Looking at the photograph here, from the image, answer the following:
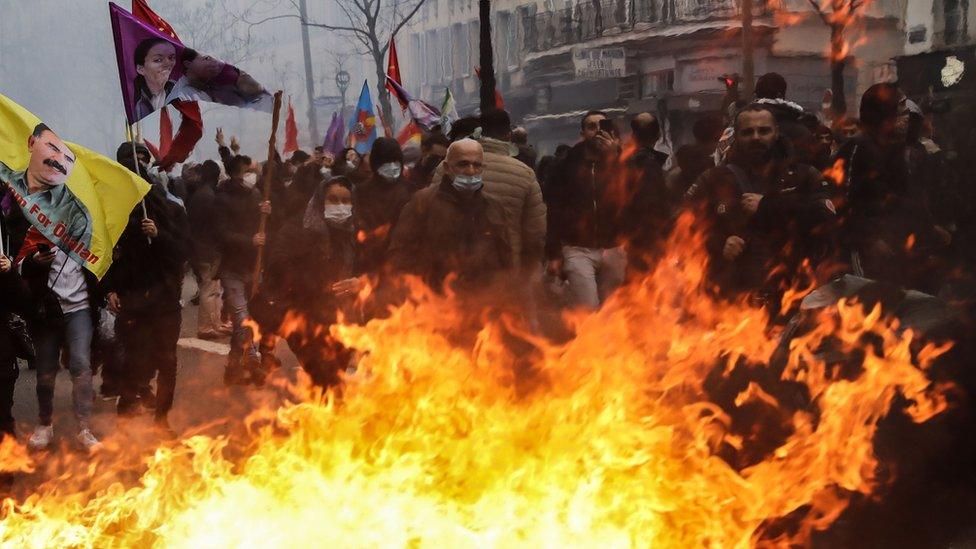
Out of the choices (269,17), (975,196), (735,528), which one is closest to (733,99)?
(975,196)

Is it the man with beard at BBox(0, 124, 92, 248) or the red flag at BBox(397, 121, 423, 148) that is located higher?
the man with beard at BBox(0, 124, 92, 248)

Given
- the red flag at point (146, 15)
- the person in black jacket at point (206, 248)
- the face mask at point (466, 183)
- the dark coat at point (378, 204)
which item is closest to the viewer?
the face mask at point (466, 183)

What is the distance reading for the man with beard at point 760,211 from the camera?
630 cm

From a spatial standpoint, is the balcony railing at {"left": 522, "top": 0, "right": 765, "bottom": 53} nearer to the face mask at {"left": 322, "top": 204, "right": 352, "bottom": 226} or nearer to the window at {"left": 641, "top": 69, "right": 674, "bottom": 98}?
the window at {"left": 641, "top": 69, "right": 674, "bottom": 98}

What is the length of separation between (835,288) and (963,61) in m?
9.57

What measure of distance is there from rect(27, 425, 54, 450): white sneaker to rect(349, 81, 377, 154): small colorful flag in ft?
30.2

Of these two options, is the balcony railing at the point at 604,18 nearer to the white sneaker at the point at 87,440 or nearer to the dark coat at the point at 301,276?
the dark coat at the point at 301,276

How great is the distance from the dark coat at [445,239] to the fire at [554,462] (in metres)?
1.09

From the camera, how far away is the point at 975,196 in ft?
29.9

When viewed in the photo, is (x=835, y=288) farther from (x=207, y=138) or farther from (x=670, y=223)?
(x=207, y=138)

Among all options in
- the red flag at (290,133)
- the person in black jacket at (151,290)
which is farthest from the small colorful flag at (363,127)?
the person in black jacket at (151,290)

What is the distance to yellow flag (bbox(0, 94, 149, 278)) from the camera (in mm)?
6469

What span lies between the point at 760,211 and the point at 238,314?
15.1ft

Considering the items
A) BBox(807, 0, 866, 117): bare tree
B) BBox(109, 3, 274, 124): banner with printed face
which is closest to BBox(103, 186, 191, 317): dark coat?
BBox(109, 3, 274, 124): banner with printed face
